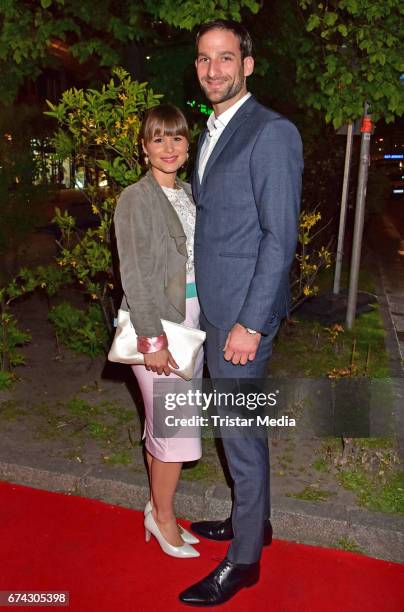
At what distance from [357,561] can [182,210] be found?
77.4 inches

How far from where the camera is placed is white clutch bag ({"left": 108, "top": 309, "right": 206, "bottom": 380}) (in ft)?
9.48

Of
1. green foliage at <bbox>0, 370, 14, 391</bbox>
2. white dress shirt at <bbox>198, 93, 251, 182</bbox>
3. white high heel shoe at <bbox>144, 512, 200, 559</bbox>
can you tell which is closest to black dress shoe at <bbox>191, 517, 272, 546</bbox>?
white high heel shoe at <bbox>144, 512, 200, 559</bbox>

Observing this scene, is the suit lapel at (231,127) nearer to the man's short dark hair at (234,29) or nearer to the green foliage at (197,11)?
the man's short dark hair at (234,29)

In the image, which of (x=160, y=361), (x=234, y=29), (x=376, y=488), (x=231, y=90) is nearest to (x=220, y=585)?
(x=160, y=361)

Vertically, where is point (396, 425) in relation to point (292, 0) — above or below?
below

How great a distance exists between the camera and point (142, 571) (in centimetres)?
318

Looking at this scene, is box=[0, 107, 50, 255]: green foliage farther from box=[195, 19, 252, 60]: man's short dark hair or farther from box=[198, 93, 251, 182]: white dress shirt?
box=[195, 19, 252, 60]: man's short dark hair

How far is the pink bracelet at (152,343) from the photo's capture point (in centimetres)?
282

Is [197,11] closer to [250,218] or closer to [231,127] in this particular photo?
[231,127]

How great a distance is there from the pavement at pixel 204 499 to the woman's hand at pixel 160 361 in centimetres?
114

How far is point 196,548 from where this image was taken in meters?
3.40

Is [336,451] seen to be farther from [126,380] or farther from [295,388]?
[126,380]

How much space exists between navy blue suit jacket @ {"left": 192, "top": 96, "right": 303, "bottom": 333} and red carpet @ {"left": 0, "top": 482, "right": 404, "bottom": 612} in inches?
50.3

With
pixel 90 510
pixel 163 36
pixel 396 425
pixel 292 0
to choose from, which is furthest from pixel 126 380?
pixel 163 36
